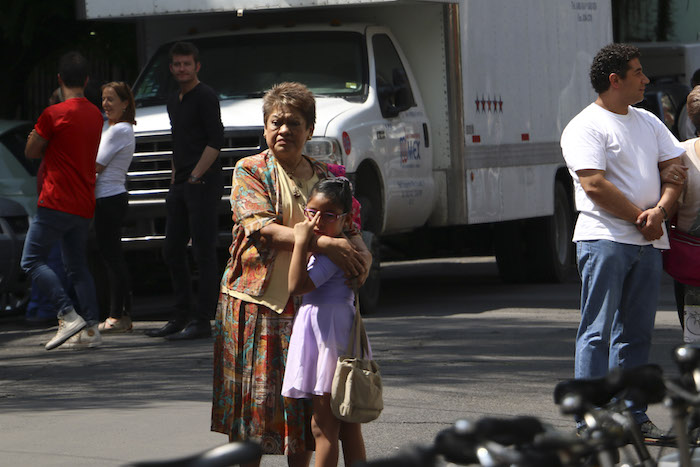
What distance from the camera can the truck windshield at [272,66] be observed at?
39.4 ft

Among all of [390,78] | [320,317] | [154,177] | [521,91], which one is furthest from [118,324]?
[320,317]

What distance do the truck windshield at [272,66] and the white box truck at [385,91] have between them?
0.04ft

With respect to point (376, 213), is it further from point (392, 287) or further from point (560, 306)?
point (392, 287)

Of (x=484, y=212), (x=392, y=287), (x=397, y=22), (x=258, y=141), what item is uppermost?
(x=397, y=22)

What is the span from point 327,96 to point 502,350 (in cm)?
334

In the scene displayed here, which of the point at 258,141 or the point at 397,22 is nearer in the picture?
the point at 258,141

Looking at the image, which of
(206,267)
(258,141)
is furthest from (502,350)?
(258,141)

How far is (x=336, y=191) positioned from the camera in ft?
15.8

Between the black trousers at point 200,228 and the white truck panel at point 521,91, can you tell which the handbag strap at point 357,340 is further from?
the white truck panel at point 521,91

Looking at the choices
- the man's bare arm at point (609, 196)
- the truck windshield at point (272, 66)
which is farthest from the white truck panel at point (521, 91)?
the man's bare arm at point (609, 196)

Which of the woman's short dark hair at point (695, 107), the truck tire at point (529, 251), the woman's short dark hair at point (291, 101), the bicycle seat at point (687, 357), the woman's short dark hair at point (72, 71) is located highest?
the woman's short dark hair at point (72, 71)

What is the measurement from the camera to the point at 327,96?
11852 mm

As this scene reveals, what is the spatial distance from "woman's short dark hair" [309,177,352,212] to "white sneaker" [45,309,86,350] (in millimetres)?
5322

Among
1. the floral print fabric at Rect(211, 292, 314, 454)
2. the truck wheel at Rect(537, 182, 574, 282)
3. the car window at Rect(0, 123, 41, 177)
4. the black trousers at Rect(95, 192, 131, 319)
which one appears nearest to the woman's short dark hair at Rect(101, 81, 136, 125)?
the black trousers at Rect(95, 192, 131, 319)
